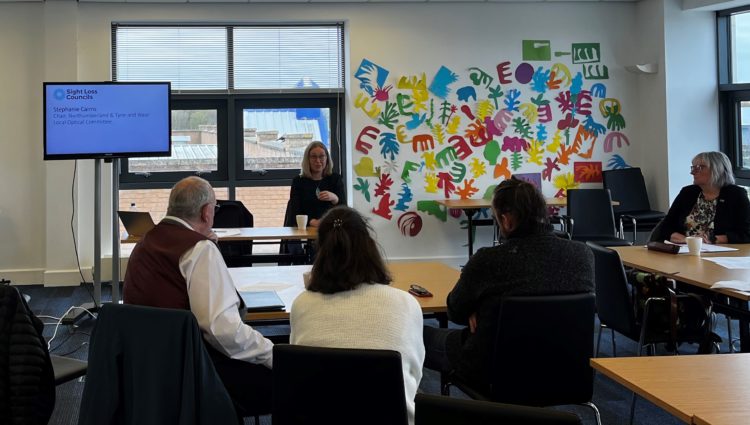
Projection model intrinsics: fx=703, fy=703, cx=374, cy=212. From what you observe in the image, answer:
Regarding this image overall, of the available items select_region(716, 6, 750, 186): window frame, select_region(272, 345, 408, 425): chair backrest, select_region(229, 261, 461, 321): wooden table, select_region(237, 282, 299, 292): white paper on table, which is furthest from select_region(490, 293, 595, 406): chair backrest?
select_region(716, 6, 750, 186): window frame

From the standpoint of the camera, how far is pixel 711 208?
4.34m

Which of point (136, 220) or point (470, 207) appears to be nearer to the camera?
point (136, 220)

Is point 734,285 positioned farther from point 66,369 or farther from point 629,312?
point 66,369

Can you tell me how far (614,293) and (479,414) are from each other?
2.27 m

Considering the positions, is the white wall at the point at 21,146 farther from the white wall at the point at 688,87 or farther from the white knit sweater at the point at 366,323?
the white wall at the point at 688,87

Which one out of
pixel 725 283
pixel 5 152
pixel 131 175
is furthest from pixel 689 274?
pixel 5 152

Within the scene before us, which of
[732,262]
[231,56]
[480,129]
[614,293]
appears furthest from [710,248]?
[231,56]

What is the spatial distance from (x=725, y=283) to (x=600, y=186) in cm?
468

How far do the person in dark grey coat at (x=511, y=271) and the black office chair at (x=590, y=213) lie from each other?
398cm

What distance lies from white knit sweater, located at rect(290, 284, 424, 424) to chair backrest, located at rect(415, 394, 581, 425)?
1.89ft

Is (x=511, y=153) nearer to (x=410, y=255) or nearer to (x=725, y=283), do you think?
(x=410, y=255)

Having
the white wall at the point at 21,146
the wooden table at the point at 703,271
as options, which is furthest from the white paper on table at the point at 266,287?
the white wall at the point at 21,146

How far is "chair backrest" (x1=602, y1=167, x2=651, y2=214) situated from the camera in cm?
706

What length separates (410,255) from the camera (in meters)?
7.31
